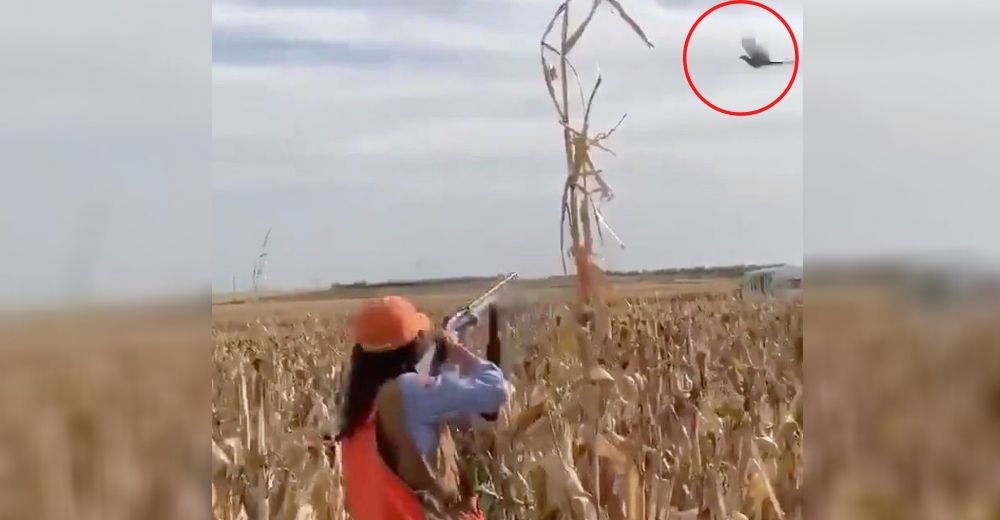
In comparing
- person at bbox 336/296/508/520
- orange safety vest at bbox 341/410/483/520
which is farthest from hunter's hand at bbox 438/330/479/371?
orange safety vest at bbox 341/410/483/520

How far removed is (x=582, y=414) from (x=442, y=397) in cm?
28

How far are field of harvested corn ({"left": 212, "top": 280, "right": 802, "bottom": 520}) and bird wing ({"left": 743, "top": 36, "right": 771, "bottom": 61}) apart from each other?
0.33 meters

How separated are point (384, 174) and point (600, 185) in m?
0.30

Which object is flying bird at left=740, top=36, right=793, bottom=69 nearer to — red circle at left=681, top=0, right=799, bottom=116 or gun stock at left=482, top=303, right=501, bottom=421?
red circle at left=681, top=0, right=799, bottom=116

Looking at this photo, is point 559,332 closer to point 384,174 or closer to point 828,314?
point 384,174

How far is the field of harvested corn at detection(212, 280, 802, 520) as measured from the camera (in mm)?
1313

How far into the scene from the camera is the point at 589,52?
1.32m

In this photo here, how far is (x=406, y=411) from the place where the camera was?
1296 mm

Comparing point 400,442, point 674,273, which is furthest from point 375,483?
point 674,273

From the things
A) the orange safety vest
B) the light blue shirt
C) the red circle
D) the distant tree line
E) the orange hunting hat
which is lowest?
the orange safety vest

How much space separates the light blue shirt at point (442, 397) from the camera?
1.29 meters

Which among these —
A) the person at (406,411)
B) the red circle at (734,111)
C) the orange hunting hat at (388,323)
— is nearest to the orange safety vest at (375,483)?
the person at (406,411)

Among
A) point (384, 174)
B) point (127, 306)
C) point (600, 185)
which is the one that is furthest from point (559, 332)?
point (127, 306)

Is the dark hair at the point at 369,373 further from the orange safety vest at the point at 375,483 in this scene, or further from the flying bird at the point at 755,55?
the flying bird at the point at 755,55
